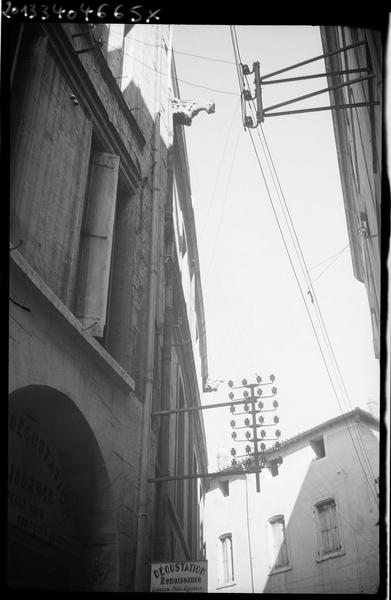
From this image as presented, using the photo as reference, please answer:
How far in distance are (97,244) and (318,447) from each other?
19956mm

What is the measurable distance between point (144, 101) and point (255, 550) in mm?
21353

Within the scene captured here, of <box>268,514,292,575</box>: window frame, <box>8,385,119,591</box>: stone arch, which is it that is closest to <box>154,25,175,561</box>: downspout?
<box>8,385,119,591</box>: stone arch

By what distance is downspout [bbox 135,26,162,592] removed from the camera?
6.38 m

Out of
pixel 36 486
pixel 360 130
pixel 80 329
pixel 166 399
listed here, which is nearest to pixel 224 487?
pixel 166 399

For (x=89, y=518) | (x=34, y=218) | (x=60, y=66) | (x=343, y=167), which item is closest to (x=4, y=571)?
(x=89, y=518)

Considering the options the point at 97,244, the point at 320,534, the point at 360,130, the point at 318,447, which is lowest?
the point at 320,534

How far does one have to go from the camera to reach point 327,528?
22.7 metres

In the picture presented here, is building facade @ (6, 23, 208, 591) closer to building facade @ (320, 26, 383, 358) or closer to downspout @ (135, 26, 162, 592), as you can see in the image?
downspout @ (135, 26, 162, 592)

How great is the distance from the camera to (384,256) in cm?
302

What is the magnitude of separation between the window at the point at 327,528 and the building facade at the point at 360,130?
10.0m

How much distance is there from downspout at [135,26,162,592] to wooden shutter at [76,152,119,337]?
149 cm

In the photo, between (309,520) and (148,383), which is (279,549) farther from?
(148,383)

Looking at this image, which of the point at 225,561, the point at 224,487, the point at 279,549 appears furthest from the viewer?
the point at 224,487

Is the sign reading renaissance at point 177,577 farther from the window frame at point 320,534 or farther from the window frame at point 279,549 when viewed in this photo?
the window frame at point 279,549
